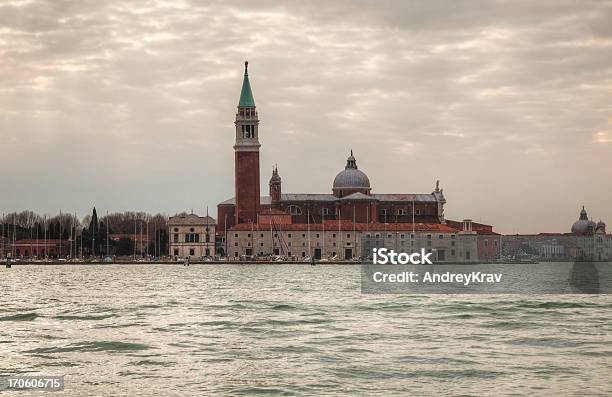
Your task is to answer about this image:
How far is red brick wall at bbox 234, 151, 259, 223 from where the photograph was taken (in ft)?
270

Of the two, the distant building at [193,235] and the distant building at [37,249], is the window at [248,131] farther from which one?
the distant building at [37,249]

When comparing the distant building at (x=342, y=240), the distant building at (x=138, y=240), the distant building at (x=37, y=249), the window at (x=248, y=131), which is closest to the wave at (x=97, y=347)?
the distant building at (x=342, y=240)

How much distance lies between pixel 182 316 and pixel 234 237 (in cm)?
5893

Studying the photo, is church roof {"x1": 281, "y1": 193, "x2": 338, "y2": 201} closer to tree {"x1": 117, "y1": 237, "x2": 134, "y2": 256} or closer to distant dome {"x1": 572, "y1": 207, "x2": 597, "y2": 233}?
tree {"x1": 117, "y1": 237, "x2": 134, "y2": 256}

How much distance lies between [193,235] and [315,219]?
10.4 metres

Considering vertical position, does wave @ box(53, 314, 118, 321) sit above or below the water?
above

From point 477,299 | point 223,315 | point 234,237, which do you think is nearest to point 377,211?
point 234,237

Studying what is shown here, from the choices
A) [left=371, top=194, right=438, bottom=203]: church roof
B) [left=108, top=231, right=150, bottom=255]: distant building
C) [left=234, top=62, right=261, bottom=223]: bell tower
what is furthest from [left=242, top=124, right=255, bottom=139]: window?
[left=108, top=231, right=150, bottom=255]: distant building

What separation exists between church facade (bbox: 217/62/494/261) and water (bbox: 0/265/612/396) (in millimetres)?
55225

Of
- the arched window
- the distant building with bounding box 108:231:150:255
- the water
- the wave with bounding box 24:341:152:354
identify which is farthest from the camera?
the distant building with bounding box 108:231:150:255

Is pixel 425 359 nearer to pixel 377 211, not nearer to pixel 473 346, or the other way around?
pixel 473 346

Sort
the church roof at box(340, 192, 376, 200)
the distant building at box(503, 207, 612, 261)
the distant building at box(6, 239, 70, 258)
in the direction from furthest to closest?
the distant building at box(503, 207, 612, 261), the distant building at box(6, 239, 70, 258), the church roof at box(340, 192, 376, 200)

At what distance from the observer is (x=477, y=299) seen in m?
28.5

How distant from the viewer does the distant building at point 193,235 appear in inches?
3438
